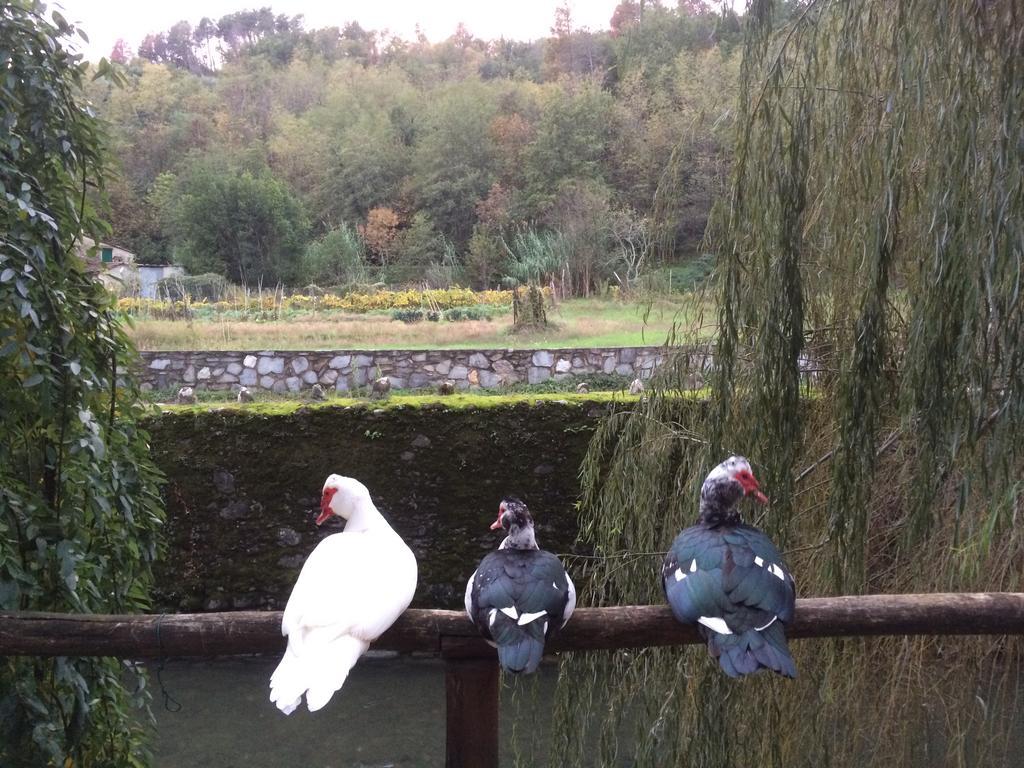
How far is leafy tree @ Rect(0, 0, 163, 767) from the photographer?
67.9 inches

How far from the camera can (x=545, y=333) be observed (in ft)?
41.5

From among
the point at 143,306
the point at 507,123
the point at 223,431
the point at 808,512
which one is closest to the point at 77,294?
the point at 808,512

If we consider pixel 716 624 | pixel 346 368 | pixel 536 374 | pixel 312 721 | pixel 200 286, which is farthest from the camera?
pixel 200 286

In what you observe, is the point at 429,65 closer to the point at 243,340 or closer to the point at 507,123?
the point at 507,123

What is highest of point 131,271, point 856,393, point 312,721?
point 856,393

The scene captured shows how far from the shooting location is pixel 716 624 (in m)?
1.68

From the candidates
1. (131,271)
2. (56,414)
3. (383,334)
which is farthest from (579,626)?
(131,271)

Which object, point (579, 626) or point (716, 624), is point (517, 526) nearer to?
point (579, 626)

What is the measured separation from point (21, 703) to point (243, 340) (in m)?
10.8

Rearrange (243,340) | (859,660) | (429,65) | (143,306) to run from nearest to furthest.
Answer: (859,660)
(243,340)
(143,306)
(429,65)

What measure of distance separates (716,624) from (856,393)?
2.45 feet

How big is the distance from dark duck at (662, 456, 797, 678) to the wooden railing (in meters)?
0.06

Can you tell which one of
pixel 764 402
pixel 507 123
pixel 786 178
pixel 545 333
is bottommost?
pixel 545 333

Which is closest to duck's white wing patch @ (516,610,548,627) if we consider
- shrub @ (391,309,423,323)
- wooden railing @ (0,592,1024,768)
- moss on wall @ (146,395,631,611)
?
wooden railing @ (0,592,1024,768)
